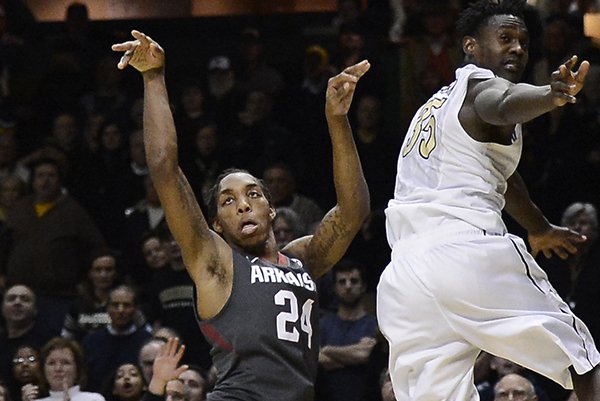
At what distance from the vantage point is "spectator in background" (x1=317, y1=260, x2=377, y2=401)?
9039 mm

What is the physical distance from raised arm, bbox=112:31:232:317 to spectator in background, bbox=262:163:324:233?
194 inches

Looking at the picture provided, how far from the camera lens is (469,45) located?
229 inches

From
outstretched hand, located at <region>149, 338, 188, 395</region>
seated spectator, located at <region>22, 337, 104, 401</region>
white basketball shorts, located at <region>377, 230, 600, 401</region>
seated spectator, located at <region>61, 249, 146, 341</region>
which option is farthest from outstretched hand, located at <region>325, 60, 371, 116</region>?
seated spectator, located at <region>61, 249, 146, 341</region>

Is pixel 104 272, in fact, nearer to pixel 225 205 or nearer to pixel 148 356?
pixel 148 356

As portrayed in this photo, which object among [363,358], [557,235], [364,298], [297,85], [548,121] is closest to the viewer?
[557,235]

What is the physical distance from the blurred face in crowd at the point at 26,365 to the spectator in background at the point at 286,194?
219 cm

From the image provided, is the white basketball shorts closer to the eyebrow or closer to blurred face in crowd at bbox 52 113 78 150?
the eyebrow

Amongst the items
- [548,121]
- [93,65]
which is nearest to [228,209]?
[548,121]

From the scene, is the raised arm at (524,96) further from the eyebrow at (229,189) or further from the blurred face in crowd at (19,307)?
the blurred face in crowd at (19,307)

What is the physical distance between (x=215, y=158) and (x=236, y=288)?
18.9 ft

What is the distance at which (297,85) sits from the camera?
12.2m

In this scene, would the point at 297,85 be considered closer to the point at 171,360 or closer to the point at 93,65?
the point at 93,65

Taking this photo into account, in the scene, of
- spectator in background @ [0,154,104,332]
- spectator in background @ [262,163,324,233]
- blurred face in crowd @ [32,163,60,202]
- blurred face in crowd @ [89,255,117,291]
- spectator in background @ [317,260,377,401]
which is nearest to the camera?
spectator in background @ [317,260,377,401]

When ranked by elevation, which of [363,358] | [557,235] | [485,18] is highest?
[485,18]
